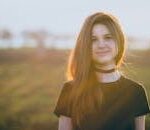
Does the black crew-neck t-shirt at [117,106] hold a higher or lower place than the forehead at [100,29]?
lower

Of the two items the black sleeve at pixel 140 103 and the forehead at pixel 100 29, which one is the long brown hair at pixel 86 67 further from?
the black sleeve at pixel 140 103

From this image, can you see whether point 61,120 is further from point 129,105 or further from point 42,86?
point 42,86

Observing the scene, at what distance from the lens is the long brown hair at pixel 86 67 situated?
3966 millimetres

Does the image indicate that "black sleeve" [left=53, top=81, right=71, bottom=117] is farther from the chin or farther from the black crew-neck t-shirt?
the chin

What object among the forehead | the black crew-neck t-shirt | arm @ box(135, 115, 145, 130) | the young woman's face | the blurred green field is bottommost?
the blurred green field

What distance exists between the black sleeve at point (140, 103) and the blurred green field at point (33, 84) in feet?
13.4

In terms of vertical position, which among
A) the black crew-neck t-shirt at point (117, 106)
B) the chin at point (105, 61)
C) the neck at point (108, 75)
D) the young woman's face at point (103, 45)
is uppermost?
the young woman's face at point (103, 45)

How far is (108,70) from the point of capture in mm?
3994

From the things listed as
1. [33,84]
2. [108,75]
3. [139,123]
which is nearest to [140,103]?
[139,123]

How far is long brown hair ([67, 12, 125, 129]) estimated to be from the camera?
397cm

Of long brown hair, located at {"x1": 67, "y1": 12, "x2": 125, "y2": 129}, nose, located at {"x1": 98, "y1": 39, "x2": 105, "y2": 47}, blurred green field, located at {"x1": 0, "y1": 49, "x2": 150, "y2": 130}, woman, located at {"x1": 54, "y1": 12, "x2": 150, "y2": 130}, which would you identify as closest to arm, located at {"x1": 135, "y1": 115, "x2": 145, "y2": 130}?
woman, located at {"x1": 54, "y1": 12, "x2": 150, "y2": 130}

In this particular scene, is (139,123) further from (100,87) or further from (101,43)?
(101,43)

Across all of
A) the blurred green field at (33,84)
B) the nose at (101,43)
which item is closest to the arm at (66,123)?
the nose at (101,43)

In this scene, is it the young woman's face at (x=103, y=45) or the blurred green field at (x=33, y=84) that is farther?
the blurred green field at (x=33, y=84)
